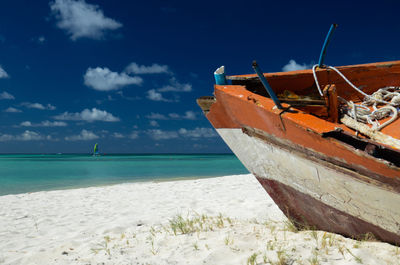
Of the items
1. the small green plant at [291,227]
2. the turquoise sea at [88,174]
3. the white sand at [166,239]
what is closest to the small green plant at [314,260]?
the white sand at [166,239]

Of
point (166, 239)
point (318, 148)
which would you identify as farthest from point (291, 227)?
point (166, 239)

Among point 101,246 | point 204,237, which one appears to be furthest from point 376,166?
point 101,246

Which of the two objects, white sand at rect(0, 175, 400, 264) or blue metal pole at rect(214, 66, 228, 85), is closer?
white sand at rect(0, 175, 400, 264)

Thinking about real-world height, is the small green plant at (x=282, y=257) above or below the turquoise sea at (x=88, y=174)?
above

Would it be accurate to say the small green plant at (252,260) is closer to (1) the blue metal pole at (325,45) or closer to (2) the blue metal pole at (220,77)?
(2) the blue metal pole at (220,77)

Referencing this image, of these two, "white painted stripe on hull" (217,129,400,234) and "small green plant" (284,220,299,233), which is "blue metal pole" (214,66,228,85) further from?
"small green plant" (284,220,299,233)

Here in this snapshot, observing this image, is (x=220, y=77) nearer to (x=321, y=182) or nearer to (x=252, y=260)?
(x=321, y=182)

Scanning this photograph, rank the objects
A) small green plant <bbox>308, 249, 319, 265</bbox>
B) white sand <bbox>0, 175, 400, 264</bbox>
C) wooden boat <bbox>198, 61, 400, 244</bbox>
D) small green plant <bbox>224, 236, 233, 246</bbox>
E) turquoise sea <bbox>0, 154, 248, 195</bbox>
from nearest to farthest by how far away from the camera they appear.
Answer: wooden boat <bbox>198, 61, 400, 244</bbox>
small green plant <bbox>308, 249, 319, 265</bbox>
white sand <bbox>0, 175, 400, 264</bbox>
small green plant <bbox>224, 236, 233, 246</bbox>
turquoise sea <bbox>0, 154, 248, 195</bbox>

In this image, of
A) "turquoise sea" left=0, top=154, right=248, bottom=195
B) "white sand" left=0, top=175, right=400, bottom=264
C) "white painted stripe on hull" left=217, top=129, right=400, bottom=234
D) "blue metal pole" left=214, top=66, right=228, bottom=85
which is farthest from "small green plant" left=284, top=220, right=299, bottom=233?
"turquoise sea" left=0, top=154, right=248, bottom=195

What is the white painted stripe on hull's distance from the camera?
70.6 inches

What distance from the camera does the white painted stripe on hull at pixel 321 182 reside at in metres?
1.79

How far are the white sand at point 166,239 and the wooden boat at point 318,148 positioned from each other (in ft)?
0.79

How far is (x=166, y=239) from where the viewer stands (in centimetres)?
275

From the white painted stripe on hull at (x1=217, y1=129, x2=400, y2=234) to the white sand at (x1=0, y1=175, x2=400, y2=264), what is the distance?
0.88 feet
